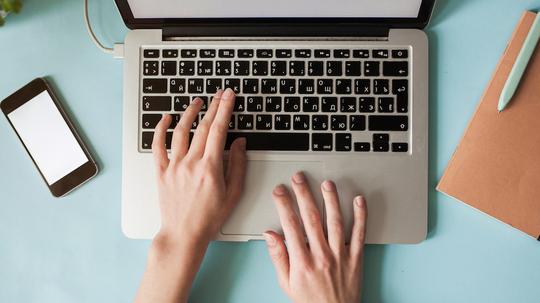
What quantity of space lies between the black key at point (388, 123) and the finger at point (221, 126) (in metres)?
0.18

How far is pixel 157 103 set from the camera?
633mm

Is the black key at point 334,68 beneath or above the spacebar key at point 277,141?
above

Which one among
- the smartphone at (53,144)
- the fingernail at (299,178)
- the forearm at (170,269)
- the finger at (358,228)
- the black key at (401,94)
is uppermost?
the black key at (401,94)

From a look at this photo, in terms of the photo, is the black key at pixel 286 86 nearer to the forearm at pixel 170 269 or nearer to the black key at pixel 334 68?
Answer: the black key at pixel 334 68

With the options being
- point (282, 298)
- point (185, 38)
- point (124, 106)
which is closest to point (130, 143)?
point (124, 106)

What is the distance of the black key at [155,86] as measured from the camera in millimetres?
631

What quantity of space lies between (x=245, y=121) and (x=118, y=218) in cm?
23

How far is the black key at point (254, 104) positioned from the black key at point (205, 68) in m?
0.06

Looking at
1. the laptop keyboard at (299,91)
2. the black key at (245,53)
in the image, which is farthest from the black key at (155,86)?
the black key at (245,53)

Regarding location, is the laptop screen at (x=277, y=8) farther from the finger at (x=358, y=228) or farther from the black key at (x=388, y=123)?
the finger at (x=358, y=228)

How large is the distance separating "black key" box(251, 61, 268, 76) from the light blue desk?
0.65 feet

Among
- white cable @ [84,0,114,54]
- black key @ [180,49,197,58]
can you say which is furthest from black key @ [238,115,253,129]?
white cable @ [84,0,114,54]

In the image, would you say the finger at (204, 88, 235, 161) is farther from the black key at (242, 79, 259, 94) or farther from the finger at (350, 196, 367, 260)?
the finger at (350, 196, 367, 260)

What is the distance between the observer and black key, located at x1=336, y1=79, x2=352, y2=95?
0.62 metres
